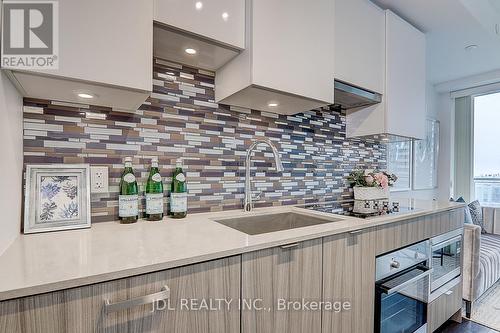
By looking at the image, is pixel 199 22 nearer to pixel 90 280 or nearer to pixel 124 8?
pixel 124 8

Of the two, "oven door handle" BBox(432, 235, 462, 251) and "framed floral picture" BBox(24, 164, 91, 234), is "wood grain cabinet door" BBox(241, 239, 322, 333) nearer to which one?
"framed floral picture" BBox(24, 164, 91, 234)

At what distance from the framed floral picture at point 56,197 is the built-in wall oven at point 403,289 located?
1.43 meters

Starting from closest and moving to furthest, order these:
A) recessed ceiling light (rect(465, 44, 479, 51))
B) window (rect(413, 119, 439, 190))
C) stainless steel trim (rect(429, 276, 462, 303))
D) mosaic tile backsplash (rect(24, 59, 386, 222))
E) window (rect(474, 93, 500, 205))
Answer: mosaic tile backsplash (rect(24, 59, 386, 222)) → stainless steel trim (rect(429, 276, 462, 303)) → recessed ceiling light (rect(465, 44, 479, 51)) → window (rect(413, 119, 439, 190)) → window (rect(474, 93, 500, 205))

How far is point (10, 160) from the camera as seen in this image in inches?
33.7

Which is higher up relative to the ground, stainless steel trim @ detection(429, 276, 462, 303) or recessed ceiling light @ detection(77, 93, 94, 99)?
recessed ceiling light @ detection(77, 93, 94, 99)

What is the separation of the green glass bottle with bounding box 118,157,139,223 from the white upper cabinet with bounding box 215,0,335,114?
61 cm

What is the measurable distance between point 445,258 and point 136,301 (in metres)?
2.14

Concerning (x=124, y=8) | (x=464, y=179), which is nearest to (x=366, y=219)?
Answer: (x=124, y=8)

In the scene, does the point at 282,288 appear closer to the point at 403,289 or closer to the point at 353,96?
the point at 403,289

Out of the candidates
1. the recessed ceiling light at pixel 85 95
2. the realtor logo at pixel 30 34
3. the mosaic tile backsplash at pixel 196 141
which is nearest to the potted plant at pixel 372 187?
the mosaic tile backsplash at pixel 196 141

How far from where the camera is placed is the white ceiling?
6.31 ft

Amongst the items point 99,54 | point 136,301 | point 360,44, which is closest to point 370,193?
point 360,44

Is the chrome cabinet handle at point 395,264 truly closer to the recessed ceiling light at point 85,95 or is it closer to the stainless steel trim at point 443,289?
the stainless steel trim at point 443,289

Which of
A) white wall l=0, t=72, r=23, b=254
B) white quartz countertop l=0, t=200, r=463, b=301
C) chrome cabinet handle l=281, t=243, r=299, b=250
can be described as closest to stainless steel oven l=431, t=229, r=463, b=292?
white quartz countertop l=0, t=200, r=463, b=301
